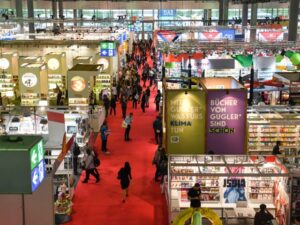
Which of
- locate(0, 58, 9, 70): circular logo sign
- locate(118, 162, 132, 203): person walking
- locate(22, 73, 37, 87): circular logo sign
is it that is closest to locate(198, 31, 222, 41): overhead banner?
locate(0, 58, 9, 70): circular logo sign

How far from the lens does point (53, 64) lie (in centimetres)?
2400

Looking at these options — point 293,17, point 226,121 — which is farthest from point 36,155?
point 293,17

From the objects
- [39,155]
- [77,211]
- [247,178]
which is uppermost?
[39,155]

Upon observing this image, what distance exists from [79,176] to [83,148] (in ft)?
4.40

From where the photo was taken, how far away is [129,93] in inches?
995

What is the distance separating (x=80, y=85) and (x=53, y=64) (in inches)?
160

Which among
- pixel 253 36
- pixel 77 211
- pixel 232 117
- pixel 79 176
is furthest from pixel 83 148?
pixel 253 36

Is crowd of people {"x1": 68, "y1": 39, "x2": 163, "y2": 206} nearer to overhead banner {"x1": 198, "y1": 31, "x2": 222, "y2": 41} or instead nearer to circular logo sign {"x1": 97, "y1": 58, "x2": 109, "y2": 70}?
circular logo sign {"x1": 97, "y1": 58, "x2": 109, "y2": 70}

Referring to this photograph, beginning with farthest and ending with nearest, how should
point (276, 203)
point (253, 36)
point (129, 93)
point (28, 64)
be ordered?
point (253, 36)
point (129, 93)
point (28, 64)
point (276, 203)

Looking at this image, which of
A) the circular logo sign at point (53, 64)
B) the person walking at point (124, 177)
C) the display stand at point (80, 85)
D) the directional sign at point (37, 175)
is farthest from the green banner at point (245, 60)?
the directional sign at point (37, 175)

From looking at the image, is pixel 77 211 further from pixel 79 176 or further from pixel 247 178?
pixel 247 178

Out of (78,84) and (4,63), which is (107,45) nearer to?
(78,84)

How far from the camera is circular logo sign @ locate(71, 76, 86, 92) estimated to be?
2047cm

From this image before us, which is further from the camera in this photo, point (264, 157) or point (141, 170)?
point (141, 170)
